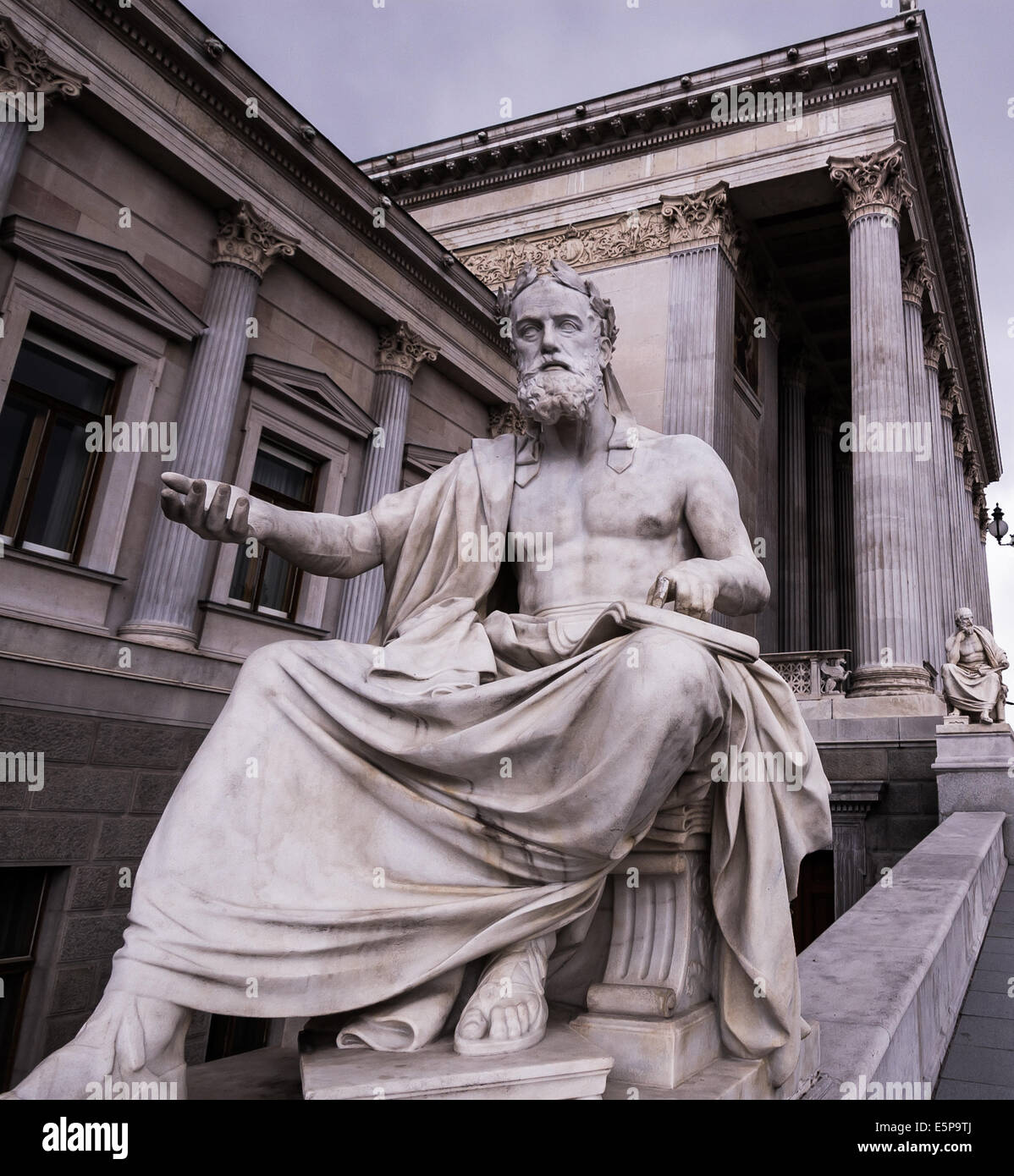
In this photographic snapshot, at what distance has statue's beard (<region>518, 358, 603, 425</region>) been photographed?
2.69m

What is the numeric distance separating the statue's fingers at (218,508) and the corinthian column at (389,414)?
41.5 ft

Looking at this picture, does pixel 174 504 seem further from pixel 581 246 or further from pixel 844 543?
pixel 844 543

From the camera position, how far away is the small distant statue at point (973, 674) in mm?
12086

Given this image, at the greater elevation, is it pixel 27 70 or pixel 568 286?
pixel 27 70

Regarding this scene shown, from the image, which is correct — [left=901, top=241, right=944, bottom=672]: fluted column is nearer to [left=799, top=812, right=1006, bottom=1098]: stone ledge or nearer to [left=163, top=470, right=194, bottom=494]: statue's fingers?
[left=799, top=812, right=1006, bottom=1098]: stone ledge

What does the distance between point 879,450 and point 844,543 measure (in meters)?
12.8

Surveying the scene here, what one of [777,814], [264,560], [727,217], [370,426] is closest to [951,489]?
[727,217]

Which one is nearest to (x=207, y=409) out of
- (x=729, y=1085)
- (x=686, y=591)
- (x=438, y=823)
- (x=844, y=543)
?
(x=686, y=591)

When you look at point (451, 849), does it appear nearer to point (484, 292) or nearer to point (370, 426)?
point (370, 426)

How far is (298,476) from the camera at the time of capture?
48.9 ft

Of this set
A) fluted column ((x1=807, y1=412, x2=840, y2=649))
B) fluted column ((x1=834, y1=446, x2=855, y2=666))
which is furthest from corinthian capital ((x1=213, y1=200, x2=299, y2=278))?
fluted column ((x1=834, y1=446, x2=855, y2=666))

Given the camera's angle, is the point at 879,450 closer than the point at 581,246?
Yes

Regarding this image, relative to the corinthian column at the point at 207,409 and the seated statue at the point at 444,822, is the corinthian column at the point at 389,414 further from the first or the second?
the seated statue at the point at 444,822

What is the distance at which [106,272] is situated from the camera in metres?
11.3
